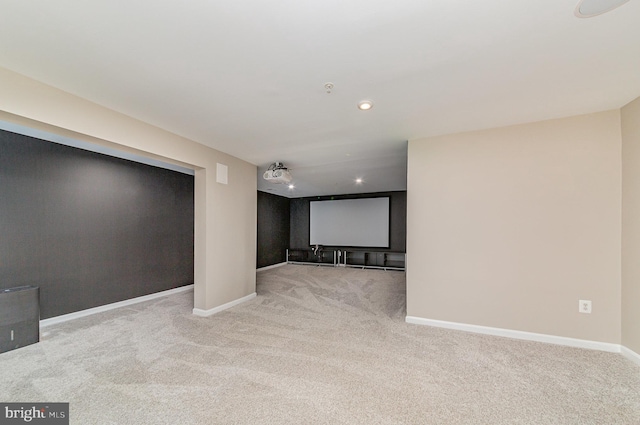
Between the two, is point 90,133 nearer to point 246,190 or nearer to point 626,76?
point 246,190

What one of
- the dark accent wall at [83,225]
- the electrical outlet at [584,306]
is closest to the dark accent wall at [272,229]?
the dark accent wall at [83,225]

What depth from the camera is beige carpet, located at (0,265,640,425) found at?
5.41 feet

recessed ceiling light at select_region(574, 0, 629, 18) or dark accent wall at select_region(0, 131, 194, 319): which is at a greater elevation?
recessed ceiling light at select_region(574, 0, 629, 18)

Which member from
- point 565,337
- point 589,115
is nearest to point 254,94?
point 589,115

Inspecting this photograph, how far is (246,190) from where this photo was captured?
433cm

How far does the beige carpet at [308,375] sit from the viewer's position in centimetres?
165

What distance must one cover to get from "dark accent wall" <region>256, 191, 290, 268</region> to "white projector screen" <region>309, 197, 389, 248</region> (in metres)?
0.91

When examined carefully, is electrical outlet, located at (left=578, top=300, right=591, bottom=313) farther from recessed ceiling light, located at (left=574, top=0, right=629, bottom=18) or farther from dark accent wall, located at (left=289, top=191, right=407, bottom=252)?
dark accent wall, located at (left=289, top=191, right=407, bottom=252)

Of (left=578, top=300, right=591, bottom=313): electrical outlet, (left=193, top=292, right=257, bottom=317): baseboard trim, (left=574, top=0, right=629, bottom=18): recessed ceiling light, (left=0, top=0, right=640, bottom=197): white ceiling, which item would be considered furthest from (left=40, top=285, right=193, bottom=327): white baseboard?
(left=578, top=300, right=591, bottom=313): electrical outlet

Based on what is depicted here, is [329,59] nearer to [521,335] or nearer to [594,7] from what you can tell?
[594,7]

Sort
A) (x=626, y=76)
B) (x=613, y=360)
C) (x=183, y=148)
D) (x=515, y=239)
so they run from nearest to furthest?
(x=626, y=76) → (x=613, y=360) → (x=515, y=239) → (x=183, y=148)

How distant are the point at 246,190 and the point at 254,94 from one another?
7.83 feet

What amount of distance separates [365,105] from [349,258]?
6.20 metres

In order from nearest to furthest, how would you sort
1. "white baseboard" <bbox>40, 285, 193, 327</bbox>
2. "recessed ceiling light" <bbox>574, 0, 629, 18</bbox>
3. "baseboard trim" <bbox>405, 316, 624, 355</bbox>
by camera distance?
"recessed ceiling light" <bbox>574, 0, 629, 18</bbox> → "baseboard trim" <bbox>405, 316, 624, 355</bbox> → "white baseboard" <bbox>40, 285, 193, 327</bbox>
